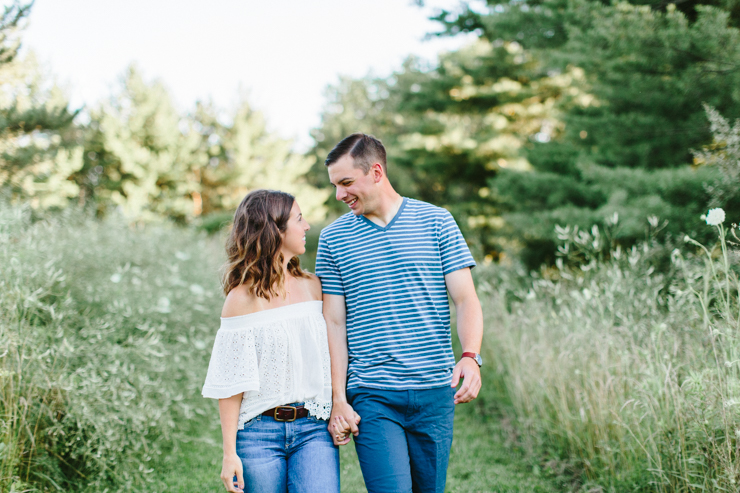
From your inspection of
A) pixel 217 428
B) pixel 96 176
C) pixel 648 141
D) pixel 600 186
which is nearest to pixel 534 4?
pixel 648 141

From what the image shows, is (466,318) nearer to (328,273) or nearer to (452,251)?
(452,251)

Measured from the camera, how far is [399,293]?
7.73 ft

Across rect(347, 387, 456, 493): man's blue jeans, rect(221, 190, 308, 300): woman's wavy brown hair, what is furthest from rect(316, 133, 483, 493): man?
rect(221, 190, 308, 300): woman's wavy brown hair

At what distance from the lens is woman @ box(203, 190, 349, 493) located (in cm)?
208

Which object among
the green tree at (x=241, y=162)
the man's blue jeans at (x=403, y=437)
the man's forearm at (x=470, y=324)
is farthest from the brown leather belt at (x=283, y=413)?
the green tree at (x=241, y=162)

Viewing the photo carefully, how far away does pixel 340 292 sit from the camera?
2480 millimetres

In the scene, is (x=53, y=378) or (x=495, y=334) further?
(x=495, y=334)

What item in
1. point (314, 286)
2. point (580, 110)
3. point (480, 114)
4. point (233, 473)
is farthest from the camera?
point (480, 114)

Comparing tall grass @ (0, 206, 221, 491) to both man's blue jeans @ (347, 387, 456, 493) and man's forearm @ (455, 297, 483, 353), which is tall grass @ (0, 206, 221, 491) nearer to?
man's blue jeans @ (347, 387, 456, 493)

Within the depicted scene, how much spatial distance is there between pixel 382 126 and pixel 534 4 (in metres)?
21.5

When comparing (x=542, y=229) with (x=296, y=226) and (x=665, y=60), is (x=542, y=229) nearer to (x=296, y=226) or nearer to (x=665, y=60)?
(x=665, y=60)

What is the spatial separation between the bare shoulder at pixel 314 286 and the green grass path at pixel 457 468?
2.06 metres

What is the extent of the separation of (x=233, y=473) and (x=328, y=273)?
936 mm

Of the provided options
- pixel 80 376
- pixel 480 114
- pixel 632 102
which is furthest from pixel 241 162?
pixel 80 376
